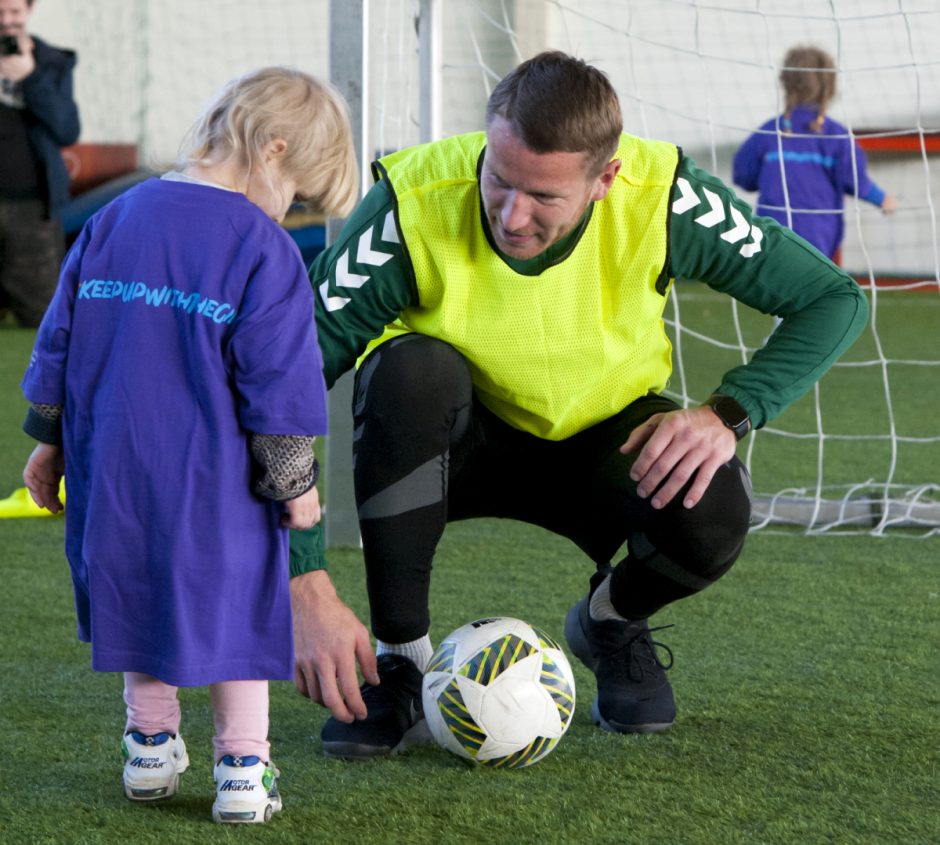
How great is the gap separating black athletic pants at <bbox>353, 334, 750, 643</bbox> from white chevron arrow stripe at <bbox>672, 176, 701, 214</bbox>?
0.26 m

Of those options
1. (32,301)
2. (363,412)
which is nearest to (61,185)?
(32,301)

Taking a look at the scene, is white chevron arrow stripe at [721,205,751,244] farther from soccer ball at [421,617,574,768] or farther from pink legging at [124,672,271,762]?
pink legging at [124,672,271,762]

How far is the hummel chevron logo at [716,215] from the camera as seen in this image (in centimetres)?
179

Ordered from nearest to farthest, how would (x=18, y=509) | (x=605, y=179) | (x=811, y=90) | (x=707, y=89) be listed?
(x=605, y=179)
(x=18, y=509)
(x=811, y=90)
(x=707, y=89)

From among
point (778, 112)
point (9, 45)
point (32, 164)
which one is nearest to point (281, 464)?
point (778, 112)

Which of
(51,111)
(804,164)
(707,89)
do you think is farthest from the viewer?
(51,111)

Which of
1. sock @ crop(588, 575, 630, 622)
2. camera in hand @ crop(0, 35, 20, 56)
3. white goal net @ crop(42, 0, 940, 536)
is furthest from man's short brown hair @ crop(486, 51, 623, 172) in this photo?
camera in hand @ crop(0, 35, 20, 56)

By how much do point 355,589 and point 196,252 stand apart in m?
1.23

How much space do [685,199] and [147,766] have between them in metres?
0.92

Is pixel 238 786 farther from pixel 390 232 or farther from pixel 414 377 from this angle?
pixel 390 232

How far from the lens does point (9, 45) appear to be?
639 cm

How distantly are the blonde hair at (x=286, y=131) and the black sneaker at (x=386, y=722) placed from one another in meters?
0.61

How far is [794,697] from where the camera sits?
1.93m

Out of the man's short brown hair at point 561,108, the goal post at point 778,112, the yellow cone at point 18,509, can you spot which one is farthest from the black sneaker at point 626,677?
the yellow cone at point 18,509
